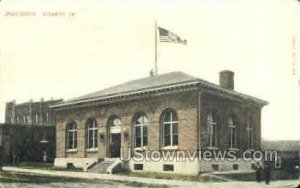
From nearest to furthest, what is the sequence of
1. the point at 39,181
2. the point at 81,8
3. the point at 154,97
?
the point at 81,8 < the point at 39,181 < the point at 154,97

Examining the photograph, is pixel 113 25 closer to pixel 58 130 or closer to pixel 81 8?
pixel 81 8

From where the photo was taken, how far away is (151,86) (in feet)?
22.7

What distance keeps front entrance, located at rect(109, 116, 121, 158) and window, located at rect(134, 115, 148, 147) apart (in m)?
0.22

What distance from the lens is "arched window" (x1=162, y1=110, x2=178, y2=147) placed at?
7090 mm

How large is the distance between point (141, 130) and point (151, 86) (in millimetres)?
584

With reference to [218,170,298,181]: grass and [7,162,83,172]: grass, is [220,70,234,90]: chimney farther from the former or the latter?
[7,162,83,172]: grass

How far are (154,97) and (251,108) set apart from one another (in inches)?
42.1

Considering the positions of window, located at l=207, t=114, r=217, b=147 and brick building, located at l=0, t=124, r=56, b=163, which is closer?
brick building, located at l=0, t=124, r=56, b=163

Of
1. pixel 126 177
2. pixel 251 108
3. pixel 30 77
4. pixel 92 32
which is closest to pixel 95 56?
pixel 92 32

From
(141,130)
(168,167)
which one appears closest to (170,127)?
(141,130)

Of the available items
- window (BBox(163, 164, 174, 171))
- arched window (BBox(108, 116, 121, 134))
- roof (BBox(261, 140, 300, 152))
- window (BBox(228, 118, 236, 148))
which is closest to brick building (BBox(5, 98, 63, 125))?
arched window (BBox(108, 116, 121, 134))

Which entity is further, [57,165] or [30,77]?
[57,165]

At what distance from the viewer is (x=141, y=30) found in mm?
6305

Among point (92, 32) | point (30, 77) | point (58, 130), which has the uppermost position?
point (92, 32)
